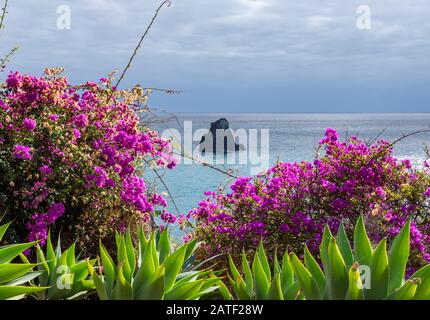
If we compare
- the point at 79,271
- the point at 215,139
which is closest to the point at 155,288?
the point at 79,271

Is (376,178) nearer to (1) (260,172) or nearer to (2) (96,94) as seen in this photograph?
(1) (260,172)

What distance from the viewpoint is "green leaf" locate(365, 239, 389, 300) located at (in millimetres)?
3164

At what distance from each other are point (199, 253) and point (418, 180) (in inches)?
123

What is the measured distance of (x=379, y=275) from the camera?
3.21m

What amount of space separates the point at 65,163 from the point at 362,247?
4282 mm

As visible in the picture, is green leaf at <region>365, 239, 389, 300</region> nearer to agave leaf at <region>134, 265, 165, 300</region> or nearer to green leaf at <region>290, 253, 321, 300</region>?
green leaf at <region>290, 253, 321, 300</region>

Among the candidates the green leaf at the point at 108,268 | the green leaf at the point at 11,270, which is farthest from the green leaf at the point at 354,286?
the green leaf at the point at 11,270

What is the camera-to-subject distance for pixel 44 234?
634 cm

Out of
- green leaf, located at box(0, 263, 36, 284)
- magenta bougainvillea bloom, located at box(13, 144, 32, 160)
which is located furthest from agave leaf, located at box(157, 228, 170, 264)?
magenta bougainvillea bloom, located at box(13, 144, 32, 160)

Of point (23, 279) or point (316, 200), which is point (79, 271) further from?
point (316, 200)

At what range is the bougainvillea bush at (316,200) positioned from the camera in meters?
7.14

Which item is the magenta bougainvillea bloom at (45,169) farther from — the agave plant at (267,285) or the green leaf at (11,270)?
the agave plant at (267,285)

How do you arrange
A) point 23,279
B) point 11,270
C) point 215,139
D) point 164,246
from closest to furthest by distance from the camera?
1. point 11,270
2. point 23,279
3. point 164,246
4. point 215,139
